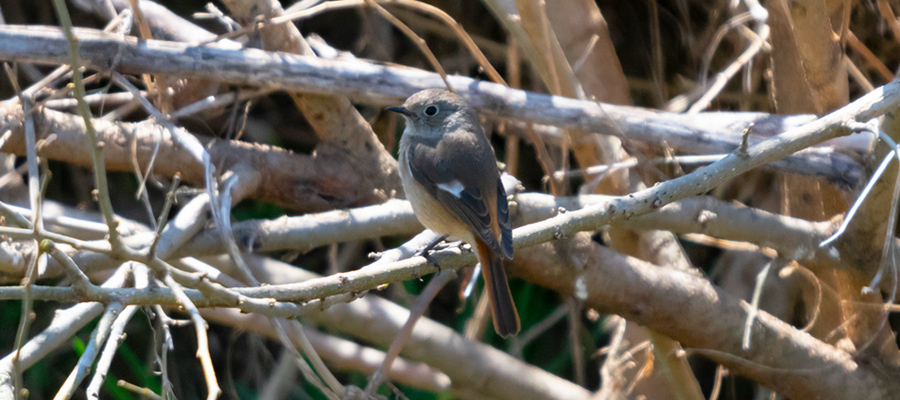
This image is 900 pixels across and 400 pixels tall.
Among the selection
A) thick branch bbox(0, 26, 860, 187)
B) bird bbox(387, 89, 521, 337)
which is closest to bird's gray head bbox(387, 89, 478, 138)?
bird bbox(387, 89, 521, 337)

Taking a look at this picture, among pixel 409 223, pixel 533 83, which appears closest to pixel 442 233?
pixel 409 223

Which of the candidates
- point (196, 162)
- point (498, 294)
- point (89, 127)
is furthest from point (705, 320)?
point (89, 127)

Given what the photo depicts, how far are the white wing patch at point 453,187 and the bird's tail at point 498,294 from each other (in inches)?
10.5

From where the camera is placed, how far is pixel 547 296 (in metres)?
4.83

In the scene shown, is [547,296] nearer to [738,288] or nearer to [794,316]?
[738,288]

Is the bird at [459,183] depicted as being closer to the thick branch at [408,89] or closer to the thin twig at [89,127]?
the thick branch at [408,89]

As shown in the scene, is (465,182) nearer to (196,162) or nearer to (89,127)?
(196,162)

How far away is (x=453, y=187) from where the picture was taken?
284cm

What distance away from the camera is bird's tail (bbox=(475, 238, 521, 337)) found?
2557 mm

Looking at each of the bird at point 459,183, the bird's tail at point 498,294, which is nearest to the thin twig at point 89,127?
the bird at point 459,183

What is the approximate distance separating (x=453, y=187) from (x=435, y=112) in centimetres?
37

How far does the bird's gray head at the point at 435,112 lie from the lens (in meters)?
2.99

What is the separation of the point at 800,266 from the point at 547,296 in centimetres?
178

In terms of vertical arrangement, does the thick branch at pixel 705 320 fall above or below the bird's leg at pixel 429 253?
below
